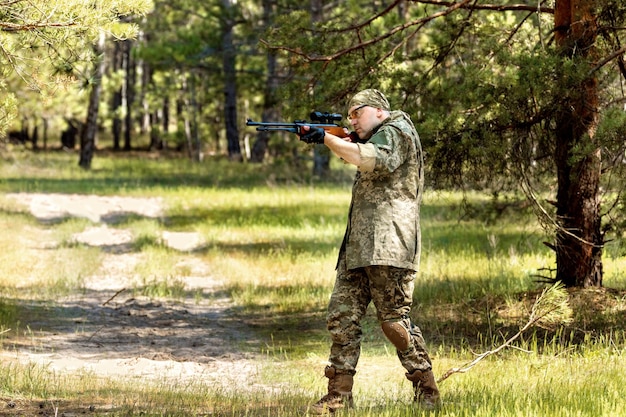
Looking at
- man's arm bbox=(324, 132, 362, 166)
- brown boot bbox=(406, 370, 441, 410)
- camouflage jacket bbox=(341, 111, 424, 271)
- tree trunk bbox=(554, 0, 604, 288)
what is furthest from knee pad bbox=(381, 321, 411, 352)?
tree trunk bbox=(554, 0, 604, 288)

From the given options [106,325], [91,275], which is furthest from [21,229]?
Result: [106,325]

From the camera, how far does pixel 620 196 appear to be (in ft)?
28.6

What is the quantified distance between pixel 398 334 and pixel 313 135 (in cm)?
138

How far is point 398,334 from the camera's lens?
20.5ft

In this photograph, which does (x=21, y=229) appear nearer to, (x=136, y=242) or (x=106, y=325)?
(x=136, y=242)

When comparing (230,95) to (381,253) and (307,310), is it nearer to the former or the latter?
(307,310)

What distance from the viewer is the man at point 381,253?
6.22 m

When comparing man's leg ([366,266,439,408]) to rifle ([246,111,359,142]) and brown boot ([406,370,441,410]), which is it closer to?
brown boot ([406,370,441,410])

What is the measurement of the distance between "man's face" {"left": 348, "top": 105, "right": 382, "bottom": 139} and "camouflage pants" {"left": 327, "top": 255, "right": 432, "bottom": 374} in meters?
0.87

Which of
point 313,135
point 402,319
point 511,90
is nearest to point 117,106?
point 511,90

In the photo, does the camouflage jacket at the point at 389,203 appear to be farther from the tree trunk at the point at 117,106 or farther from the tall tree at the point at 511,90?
the tree trunk at the point at 117,106

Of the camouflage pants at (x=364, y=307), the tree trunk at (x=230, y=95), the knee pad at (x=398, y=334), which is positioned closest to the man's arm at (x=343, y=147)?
the camouflage pants at (x=364, y=307)

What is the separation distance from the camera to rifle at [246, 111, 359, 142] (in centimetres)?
609

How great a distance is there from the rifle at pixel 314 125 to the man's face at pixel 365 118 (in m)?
0.08
